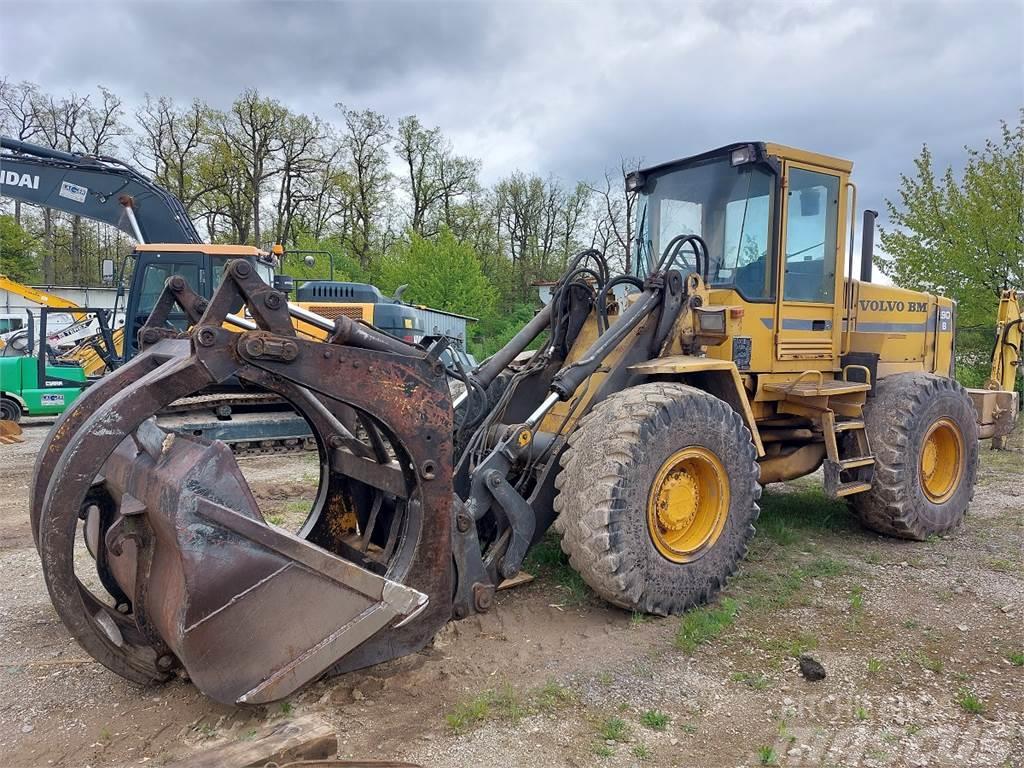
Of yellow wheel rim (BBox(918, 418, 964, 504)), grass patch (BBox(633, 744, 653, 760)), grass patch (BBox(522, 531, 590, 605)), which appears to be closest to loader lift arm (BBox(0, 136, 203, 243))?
grass patch (BBox(522, 531, 590, 605))

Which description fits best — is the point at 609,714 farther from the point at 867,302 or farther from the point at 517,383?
the point at 867,302

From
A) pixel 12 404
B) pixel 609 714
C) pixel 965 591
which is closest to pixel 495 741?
pixel 609 714

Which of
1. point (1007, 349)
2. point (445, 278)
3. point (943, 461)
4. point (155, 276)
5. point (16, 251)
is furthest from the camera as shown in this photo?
point (16, 251)

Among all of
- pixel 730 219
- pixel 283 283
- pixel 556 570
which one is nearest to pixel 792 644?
pixel 556 570

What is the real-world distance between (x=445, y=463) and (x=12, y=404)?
12.0 metres

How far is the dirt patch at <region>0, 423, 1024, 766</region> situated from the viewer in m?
2.98

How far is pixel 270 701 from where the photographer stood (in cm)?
291

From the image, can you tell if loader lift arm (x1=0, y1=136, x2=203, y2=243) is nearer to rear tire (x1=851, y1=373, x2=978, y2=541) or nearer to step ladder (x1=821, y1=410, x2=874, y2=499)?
step ladder (x1=821, y1=410, x2=874, y2=499)

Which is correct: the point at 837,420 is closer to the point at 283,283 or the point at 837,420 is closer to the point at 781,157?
the point at 781,157

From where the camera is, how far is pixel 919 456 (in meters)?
5.69

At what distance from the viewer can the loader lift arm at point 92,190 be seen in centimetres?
1110

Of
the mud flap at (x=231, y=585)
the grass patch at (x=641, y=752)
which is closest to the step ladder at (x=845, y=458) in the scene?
the grass patch at (x=641, y=752)

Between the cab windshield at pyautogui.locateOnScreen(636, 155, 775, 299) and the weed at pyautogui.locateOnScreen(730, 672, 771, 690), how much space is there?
255cm

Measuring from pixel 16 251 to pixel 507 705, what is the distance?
29.3m
